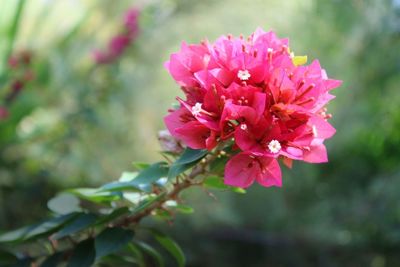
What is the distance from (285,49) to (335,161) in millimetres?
2910

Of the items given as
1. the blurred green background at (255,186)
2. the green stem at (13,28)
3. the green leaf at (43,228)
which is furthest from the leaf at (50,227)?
the green stem at (13,28)

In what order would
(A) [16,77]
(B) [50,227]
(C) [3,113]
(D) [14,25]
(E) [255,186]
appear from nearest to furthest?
1. (B) [50,227]
2. (C) [3,113]
3. (A) [16,77]
4. (E) [255,186]
5. (D) [14,25]

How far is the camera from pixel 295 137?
2.14ft

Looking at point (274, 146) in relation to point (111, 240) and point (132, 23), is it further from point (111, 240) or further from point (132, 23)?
point (132, 23)

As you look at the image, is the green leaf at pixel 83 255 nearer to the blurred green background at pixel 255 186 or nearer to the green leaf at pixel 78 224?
the green leaf at pixel 78 224

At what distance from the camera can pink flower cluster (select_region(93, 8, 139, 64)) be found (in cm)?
307

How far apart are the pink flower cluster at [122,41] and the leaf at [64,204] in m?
2.23

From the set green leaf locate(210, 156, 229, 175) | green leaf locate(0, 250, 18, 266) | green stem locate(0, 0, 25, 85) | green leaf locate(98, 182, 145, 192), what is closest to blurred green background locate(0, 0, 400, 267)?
green stem locate(0, 0, 25, 85)

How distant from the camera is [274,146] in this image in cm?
62

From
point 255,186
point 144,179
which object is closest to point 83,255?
point 144,179

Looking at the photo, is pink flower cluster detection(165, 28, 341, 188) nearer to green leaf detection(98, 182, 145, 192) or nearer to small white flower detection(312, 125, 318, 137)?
small white flower detection(312, 125, 318, 137)

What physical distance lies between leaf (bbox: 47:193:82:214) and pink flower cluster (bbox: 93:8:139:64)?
7.31ft

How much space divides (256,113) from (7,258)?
1.71ft

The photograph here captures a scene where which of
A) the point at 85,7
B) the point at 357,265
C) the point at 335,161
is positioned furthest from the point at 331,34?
the point at 85,7
